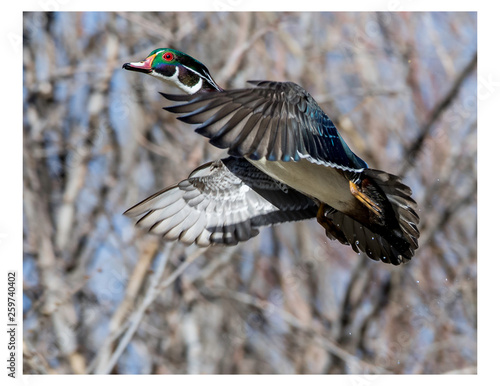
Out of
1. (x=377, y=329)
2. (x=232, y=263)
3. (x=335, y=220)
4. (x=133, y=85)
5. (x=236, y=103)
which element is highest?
(x=133, y=85)

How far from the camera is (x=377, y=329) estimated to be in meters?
6.66

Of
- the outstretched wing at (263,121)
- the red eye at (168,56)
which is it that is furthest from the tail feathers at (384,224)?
the red eye at (168,56)

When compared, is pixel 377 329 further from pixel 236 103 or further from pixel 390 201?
pixel 236 103

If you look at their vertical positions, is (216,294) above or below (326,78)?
below

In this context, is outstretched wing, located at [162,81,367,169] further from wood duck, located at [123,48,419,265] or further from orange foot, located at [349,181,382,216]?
orange foot, located at [349,181,382,216]

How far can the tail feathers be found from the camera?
4.15 m

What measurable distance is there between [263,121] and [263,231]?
350cm

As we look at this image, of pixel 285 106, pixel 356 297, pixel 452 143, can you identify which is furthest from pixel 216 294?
pixel 285 106

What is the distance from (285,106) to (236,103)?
0.28 metres

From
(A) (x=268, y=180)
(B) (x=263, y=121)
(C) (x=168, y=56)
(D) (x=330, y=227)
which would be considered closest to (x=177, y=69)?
(C) (x=168, y=56)

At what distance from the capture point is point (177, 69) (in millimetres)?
4230

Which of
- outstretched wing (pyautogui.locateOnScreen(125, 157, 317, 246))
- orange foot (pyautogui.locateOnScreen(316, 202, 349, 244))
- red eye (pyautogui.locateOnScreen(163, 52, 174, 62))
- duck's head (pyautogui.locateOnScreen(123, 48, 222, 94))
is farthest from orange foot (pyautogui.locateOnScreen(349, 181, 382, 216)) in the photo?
red eye (pyautogui.locateOnScreen(163, 52, 174, 62))

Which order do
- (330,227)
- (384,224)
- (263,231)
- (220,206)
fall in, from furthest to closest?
(263,231) < (220,206) < (330,227) < (384,224)

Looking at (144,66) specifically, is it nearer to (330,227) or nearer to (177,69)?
(177,69)
